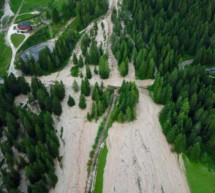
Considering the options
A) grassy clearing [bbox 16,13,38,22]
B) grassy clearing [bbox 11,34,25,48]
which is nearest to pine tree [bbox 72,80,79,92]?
grassy clearing [bbox 11,34,25,48]

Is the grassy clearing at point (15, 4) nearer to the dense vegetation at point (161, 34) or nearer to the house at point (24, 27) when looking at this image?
the house at point (24, 27)

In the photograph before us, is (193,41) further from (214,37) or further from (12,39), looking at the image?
(12,39)

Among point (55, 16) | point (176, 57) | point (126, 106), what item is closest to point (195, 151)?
point (126, 106)

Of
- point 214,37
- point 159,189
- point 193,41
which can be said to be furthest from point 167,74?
point 159,189

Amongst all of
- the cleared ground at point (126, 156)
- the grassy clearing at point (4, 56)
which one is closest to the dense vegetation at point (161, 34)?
the cleared ground at point (126, 156)

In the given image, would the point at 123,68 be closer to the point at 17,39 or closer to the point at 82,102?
the point at 82,102

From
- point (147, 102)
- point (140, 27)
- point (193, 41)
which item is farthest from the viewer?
point (140, 27)

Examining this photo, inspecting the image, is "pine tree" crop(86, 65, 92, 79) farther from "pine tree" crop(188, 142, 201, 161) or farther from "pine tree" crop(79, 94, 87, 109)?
"pine tree" crop(188, 142, 201, 161)
